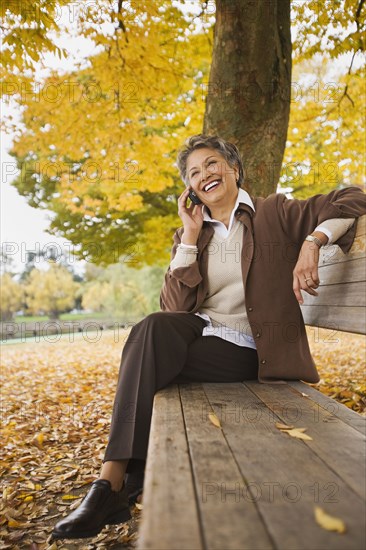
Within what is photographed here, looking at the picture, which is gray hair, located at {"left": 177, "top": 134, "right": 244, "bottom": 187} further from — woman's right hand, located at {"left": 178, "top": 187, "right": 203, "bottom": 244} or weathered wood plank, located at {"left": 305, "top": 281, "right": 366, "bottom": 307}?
weathered wood plank, located at {"left": 305, "top": 281, "right": 366, "bottom": 307}

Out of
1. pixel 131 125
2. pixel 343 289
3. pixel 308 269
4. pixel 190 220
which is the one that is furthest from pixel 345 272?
pixel 131 125

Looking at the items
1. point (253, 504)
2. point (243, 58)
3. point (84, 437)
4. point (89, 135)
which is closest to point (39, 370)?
point (89, 135)

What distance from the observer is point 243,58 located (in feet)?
16.3

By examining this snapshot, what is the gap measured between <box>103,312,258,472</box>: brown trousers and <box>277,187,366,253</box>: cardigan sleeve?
0.77m

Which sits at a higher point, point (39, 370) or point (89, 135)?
point (89, 135)

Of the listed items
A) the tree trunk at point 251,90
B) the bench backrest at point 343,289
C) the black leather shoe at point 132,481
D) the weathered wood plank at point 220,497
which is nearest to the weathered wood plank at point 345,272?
the bench backrest at point 343,289

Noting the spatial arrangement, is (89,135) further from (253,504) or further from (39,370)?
(253,504)

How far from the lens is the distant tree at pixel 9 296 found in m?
32.9

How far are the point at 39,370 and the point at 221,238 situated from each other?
24.8 feet

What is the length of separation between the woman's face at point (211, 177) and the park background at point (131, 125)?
65.3 inches

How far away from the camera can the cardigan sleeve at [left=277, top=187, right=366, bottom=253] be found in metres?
2.72

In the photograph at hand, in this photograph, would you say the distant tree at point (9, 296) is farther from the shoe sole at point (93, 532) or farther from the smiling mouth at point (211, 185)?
the shoe sole at point (93, 532)

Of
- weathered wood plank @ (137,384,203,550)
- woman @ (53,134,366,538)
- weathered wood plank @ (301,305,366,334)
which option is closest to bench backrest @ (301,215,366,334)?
weathered wood plank @ (301,305,366,334)

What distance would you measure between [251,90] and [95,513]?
401 centimetres
